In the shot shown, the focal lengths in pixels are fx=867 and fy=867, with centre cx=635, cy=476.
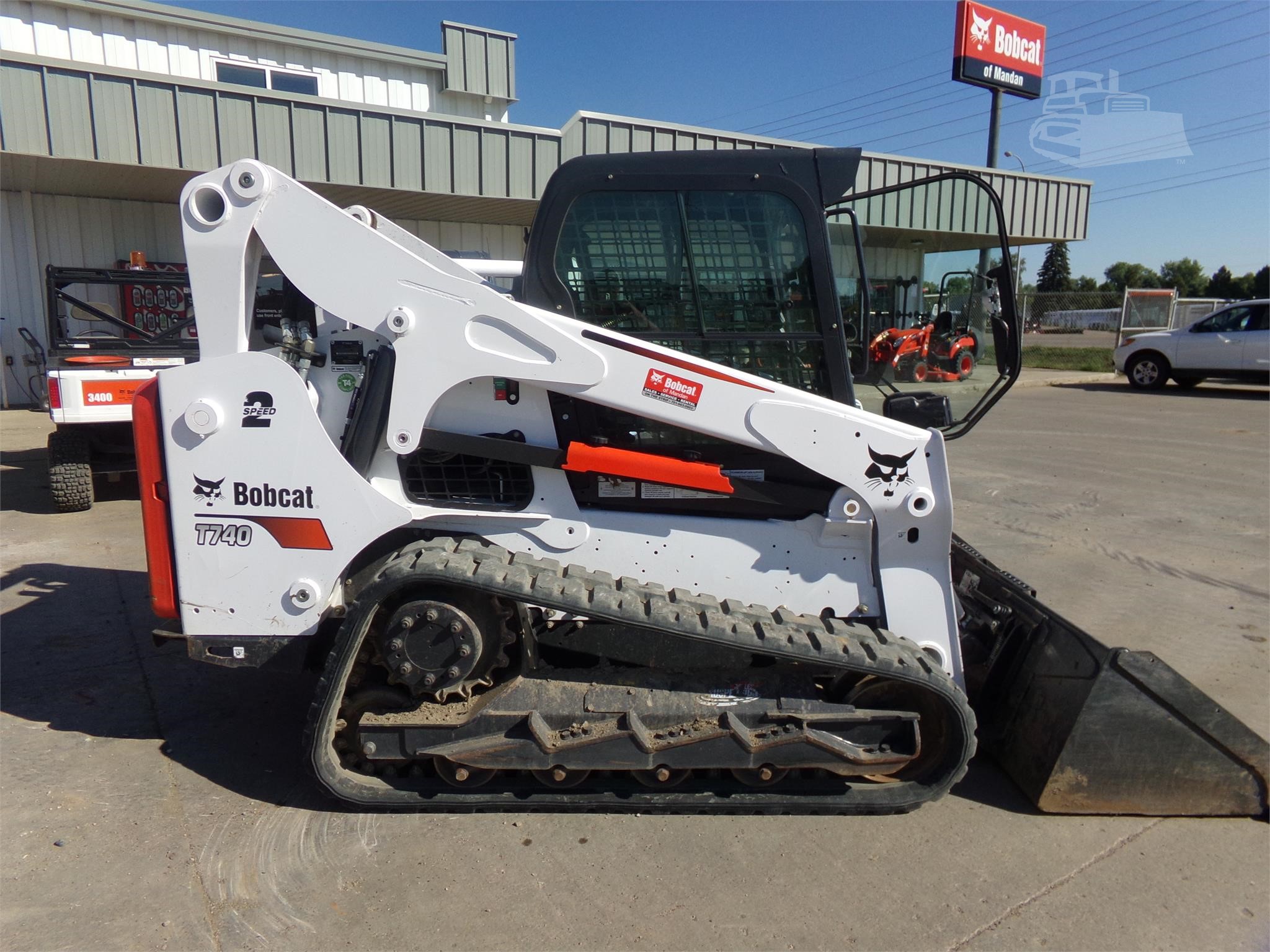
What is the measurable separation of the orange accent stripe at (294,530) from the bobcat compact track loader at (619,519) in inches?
0.6

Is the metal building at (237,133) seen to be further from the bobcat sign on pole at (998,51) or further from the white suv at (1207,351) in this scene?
the bobcat sign on pole at (998,51)

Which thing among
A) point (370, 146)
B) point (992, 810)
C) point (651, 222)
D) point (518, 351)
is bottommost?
point (992, 810)

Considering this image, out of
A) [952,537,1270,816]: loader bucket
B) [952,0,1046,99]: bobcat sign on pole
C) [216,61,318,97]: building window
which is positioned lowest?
[952,537,1270,816]: loader bucket

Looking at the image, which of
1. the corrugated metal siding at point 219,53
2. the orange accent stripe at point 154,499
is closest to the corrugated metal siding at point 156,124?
the corrugated metal siding at point 219,53

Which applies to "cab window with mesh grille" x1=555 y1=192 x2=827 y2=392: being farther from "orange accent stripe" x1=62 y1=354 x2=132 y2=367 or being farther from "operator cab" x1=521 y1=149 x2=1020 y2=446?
"orange accent stripe" x1=62 y1=354 x2=132 y2=367

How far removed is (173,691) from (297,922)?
192 cm

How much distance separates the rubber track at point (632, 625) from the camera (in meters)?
2.88

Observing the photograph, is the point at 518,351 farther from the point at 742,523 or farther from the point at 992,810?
the point at 992,810

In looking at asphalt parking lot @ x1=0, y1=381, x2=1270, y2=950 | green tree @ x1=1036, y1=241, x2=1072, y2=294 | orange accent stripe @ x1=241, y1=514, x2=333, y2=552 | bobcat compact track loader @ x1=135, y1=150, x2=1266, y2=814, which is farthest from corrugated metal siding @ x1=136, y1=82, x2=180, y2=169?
green tree @ x1=1036, y1=241, x2=1072, y2=294

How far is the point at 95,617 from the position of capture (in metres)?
4.94

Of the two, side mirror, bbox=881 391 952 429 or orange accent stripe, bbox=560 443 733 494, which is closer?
orange accent stripe, bbox=560 443 733 494

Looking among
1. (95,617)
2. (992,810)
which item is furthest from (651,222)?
(95,617)

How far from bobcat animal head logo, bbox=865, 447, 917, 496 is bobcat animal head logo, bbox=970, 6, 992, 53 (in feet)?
76.4

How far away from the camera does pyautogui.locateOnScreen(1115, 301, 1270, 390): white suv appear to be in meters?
16.1
